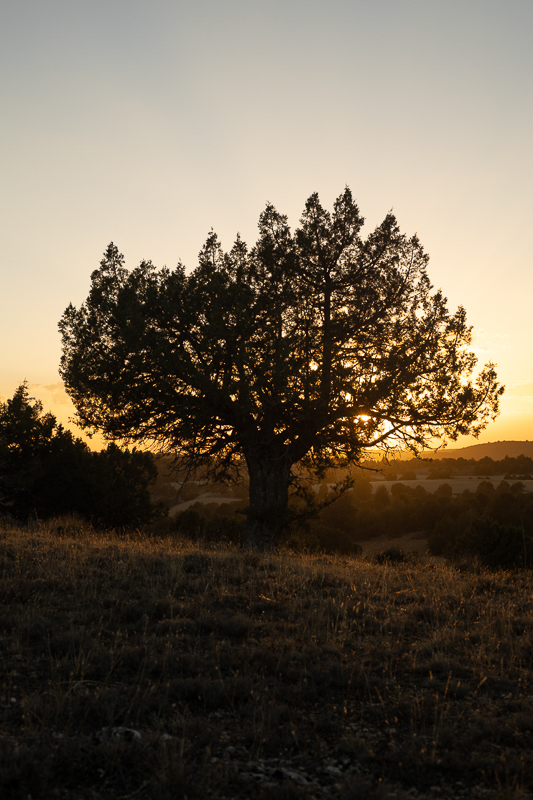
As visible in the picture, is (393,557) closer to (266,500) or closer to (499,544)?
(266,500)

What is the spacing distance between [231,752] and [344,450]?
13.1 metres

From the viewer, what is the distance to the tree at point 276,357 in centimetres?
1442

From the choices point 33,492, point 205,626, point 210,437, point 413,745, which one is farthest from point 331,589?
point 33,492

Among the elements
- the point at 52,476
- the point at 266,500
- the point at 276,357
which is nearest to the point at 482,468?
the point at 52,476

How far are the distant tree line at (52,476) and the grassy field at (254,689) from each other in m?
24.2

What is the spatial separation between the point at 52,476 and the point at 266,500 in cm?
2046

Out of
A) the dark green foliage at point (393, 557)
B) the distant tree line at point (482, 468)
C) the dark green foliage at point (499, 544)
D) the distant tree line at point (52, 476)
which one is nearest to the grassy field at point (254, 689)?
the dark green foliage at point (393, 557)

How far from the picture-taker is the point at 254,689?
4.82 meters

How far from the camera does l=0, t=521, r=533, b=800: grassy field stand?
3496mm

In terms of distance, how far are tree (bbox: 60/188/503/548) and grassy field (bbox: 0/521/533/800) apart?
6712 millimetres

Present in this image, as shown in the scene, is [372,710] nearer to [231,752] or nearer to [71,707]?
[231,752]

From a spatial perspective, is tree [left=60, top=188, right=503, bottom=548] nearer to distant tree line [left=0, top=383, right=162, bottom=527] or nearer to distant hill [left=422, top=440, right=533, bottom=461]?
distant tree line [left=0, top=383, right=162, bottom=527]

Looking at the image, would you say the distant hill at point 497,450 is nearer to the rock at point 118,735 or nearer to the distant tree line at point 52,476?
the distant tree line at point 52,476

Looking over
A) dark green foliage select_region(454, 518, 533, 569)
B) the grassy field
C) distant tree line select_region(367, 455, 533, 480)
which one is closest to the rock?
the grassy field
